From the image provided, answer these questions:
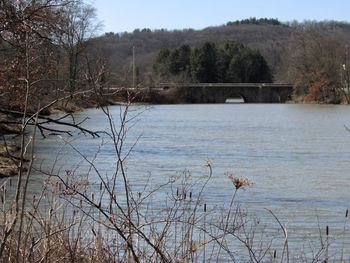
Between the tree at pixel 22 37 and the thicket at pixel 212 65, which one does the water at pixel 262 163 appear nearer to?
the tree at pixel 22 37

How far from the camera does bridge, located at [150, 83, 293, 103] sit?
355 ft

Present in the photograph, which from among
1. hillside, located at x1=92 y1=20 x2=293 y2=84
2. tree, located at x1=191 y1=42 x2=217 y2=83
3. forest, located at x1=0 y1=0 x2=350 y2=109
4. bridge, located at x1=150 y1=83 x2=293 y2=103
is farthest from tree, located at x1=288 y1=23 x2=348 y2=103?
hillside, located at x1=92 y1=20 x2=293 y2=84

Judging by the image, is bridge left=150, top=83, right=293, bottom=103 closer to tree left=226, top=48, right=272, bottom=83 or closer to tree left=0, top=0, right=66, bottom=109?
tree left=226, top=48, right=272, bottom=83

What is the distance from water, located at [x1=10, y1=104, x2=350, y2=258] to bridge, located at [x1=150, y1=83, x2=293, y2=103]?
66586 mm

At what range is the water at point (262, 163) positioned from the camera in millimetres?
14364

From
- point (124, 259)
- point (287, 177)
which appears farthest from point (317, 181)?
point (124, 259)

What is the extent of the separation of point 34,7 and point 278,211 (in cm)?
648

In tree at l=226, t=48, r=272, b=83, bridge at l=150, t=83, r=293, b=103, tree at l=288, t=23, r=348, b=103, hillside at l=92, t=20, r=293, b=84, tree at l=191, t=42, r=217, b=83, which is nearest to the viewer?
tree at l=288, t=23, r=348, b=103

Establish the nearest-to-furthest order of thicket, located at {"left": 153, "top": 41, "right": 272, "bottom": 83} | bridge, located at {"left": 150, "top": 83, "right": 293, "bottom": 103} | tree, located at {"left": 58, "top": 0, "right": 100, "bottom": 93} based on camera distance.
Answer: tree, located at {"left": 58, "top": 0, "right": 100, "bottom": 93} → bridge, located at {"left": 150, "top": 83, "right": 293, "bottom": 103} → thicket, located at {"left": 153, "top": 41, "right": 272, "bottom": 83}

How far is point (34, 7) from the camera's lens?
15.1 meters

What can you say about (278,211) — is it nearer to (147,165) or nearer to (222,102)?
(147,165)

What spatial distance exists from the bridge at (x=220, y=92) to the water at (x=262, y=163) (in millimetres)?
66586

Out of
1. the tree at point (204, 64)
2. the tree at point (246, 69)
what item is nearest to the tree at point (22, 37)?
the tree at point (204, 64)

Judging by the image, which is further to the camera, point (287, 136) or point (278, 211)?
point (287, 136)
